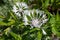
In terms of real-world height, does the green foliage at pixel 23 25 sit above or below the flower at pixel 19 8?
below

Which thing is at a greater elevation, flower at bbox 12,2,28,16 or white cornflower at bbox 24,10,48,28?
flower at bbox 12,2,28,16

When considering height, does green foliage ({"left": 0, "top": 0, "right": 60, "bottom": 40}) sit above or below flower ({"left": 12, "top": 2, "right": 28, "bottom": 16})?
below

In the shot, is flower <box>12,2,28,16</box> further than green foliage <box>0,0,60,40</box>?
Yes

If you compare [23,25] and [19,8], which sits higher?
[19,8]

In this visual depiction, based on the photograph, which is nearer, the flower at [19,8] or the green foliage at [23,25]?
the green foliage at [23,25]

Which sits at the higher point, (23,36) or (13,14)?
(13,14)

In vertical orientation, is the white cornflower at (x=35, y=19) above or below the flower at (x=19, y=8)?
below

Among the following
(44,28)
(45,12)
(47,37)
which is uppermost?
(45,12)

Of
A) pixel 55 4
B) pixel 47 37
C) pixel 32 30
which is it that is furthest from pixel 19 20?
pixel 55 4

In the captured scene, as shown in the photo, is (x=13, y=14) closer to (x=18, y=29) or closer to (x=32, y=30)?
(x=18, y=29)

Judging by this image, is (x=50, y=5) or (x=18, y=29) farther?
(x=50, y=5)

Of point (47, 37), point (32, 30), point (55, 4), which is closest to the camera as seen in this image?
point (32, 30)
